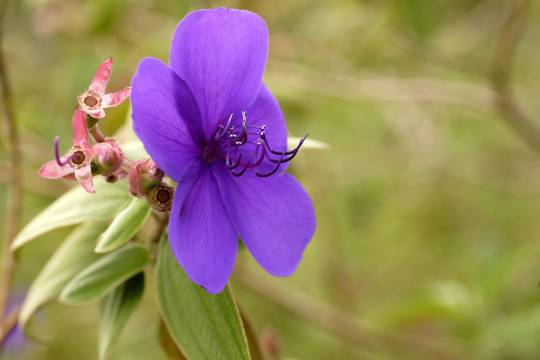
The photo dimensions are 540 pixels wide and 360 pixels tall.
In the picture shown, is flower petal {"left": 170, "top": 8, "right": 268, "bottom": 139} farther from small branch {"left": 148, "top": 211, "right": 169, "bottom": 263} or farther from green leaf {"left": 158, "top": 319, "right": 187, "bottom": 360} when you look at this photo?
green leaf {"left": 158, "top": 319, "right": 187, "bottom": 360}

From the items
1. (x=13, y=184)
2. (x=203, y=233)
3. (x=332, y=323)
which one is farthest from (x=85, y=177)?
(x=332, y=323)

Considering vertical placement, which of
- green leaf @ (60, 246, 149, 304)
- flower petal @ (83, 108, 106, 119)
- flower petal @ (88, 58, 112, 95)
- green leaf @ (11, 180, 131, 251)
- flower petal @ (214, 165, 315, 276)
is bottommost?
green leaf @ (60, 246, 149, 304)

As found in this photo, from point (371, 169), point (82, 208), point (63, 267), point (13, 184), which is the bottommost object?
point (371, 169)

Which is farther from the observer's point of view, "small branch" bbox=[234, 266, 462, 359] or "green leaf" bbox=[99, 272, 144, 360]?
"small branch" bbox=[234, 266, 462, 359]

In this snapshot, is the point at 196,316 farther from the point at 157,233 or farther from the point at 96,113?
the point at 96,113

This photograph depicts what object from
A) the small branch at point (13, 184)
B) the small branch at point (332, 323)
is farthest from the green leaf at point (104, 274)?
the small branch at point (332, 323)

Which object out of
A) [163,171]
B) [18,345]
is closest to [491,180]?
[18,345]

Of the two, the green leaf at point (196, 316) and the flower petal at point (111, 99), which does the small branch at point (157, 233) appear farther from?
the flower petal at point (111, 99)

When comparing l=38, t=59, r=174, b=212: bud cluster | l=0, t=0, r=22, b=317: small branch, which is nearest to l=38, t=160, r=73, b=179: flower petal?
l=38, t=59, r=174, b=212: bud cluster
